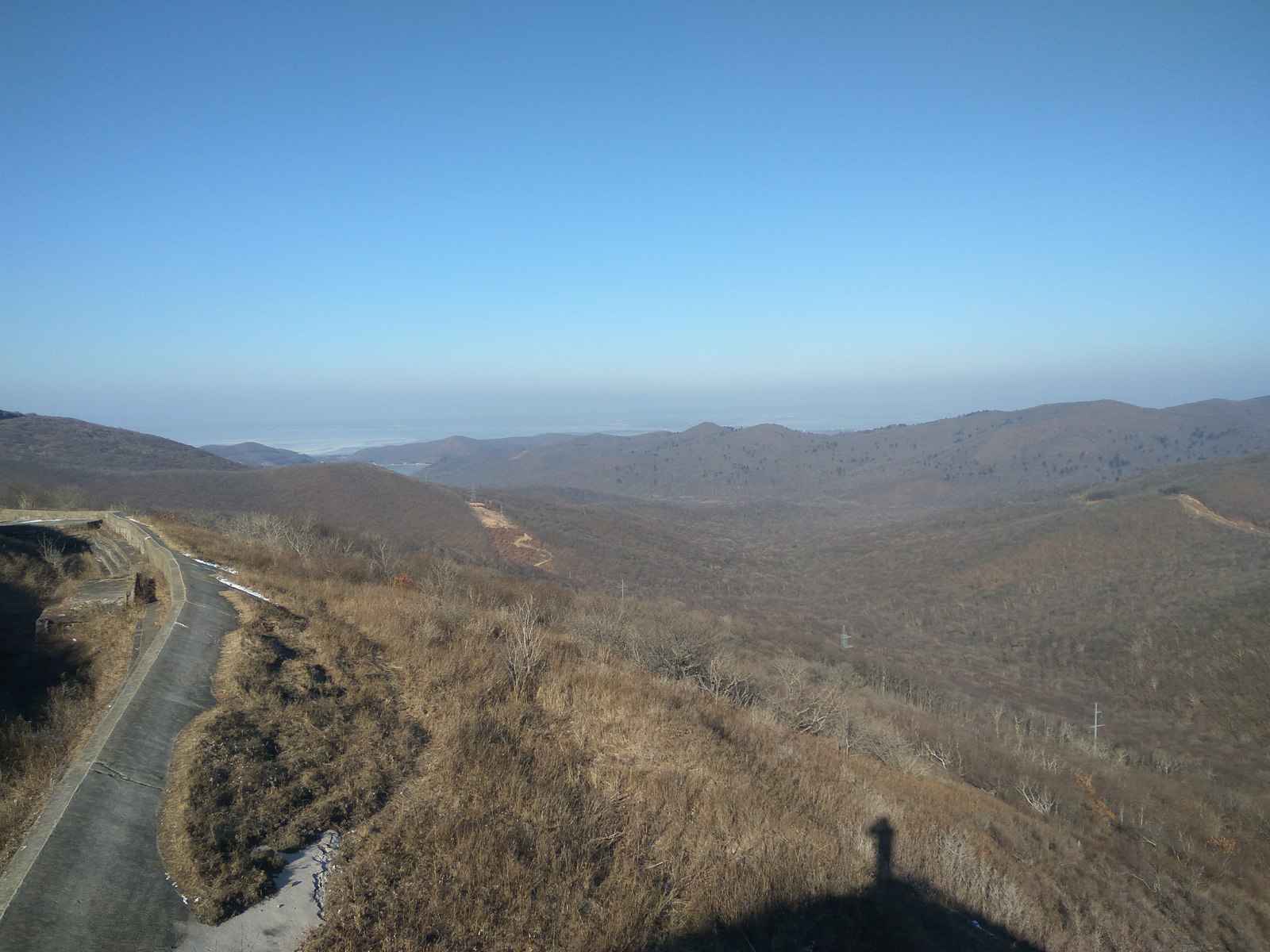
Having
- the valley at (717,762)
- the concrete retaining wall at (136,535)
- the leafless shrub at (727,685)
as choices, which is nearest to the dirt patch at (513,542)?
the valley at (717,762)

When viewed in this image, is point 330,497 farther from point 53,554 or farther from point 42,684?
point 42,684

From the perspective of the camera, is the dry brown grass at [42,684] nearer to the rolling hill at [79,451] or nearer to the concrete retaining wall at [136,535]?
the concrete retaining wall at [136,535]

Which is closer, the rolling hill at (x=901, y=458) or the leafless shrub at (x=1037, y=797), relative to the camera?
the leafless shrub at (x=1037, y=797)

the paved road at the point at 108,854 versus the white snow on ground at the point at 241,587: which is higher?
the white snow on ground at the point at 241,587

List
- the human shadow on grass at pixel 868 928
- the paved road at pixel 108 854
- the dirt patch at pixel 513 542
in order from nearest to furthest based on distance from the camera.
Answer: the paved road at pixel 108 854 → the human shadow on grass at pixel 868 928 → the dirt patch at pixel 513 542

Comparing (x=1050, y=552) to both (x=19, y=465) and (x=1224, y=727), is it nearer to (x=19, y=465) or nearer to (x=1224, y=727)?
(x=1224, y=727)

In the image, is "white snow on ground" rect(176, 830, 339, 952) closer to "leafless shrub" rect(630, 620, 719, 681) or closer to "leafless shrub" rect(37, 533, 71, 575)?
"leafless shrub" rect(630, 620, 719, 681)
